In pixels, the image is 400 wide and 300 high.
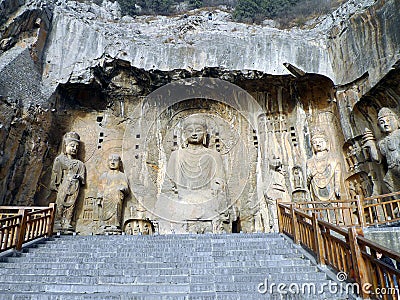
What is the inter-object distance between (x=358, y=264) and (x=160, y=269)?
88.2 inches

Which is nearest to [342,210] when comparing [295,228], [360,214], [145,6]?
[360,214]

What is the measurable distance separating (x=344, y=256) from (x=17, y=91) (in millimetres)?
7674

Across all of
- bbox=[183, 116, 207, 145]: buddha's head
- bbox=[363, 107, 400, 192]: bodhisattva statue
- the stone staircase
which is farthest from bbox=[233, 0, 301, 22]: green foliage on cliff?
the stone staircase

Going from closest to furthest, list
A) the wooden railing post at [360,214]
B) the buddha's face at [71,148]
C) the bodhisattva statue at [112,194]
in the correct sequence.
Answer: the wooden railing post at [360,214], the bodhisattva statue at [112,194], the buddha's face at [71,148]

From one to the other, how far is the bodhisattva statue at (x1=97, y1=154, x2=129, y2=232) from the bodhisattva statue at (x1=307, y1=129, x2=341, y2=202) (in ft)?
16.8

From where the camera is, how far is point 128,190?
31.3ft

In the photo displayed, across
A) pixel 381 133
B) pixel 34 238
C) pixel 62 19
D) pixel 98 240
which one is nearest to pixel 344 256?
pixel 98 240

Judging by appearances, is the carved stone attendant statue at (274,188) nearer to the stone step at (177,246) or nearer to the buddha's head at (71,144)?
the stone step at (177,246)

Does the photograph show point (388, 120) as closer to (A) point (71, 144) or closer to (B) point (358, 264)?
(B) point (358, 264)

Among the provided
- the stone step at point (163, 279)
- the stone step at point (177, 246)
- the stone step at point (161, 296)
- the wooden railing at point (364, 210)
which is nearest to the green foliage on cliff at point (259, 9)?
the wooden railing at point (364, 210)

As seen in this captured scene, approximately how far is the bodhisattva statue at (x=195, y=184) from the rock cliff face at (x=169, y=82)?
0.72 m

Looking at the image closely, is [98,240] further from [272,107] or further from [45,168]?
[272,107]

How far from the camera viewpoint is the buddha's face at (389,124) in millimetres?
7697

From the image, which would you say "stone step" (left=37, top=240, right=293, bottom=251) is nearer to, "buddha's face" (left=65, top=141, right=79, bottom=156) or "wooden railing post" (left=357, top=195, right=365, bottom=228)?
"wooden railing post" (left=357, top=195, right=365, bottom=228)
